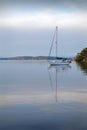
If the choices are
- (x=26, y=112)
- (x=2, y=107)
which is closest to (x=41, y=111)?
(x=26, y=112)

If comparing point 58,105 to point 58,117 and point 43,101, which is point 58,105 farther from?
point 58,117

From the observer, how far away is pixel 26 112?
3.69 m

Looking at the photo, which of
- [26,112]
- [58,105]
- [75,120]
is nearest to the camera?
[75,120]

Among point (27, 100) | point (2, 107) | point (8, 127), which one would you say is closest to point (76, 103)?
point (27, 100)

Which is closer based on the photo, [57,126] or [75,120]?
[57,126]

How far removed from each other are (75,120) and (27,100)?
151 centimetres

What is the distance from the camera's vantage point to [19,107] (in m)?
4.04

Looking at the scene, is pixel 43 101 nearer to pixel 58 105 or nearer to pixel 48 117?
pixel 58 105

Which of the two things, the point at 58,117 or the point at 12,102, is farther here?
the point at 12,102

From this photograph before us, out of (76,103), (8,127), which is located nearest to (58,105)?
(76,103)

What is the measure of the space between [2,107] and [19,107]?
189mm

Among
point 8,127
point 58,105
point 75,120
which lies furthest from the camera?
point 58,105

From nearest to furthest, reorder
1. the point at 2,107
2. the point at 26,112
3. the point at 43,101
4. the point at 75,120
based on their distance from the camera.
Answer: the point at 75,120 → the point at 26,112 → the point at 2,107 → the point at 43,101

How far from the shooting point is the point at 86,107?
159 inches
